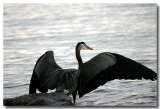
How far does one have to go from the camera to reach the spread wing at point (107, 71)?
14.3 feet

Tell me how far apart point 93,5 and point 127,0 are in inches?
18.4

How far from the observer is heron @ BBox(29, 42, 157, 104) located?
172 inches

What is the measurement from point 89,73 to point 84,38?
2.26 ft

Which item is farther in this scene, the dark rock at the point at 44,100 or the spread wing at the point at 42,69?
the spread wing at the point at 42,69

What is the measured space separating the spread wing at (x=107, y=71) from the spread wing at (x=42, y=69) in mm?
455

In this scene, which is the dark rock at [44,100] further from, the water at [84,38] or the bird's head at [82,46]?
the bird's head at [82,46]

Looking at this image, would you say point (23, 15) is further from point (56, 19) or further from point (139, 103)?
point (139, 103)

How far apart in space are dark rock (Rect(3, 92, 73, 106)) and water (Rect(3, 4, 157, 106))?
202mm

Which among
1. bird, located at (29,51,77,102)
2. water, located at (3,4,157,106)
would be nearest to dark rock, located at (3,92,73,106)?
bird, located at (29,51,77,102)

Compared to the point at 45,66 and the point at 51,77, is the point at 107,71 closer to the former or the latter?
the point at 51,77

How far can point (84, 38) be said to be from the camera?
16.0ft

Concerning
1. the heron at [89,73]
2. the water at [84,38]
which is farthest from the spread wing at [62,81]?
the water at [84,38]

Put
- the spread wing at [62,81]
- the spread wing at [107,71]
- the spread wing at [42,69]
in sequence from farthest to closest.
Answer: the spread wing at [42,69] < the spread wing at [62,81] < the spread wing at [107,71]

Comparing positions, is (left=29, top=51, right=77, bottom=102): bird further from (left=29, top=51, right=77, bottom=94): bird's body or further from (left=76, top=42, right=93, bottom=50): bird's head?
(left=76, top=42, right=93, bottom=50): bird's head
